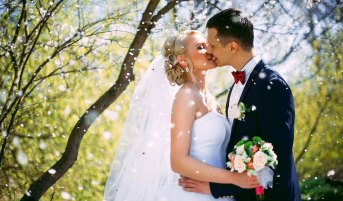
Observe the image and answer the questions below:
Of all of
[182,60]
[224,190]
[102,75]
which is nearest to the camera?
[224,190]

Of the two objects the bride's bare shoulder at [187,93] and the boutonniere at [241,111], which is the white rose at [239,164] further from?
the bride's bare shoulder at [187,93]

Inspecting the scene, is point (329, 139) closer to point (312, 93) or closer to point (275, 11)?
point (312, 93)

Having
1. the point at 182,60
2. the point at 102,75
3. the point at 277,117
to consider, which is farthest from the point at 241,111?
the point at 102,75

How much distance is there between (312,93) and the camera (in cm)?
991

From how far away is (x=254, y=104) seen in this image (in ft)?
11.0

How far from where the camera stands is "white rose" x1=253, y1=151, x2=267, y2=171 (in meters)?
3.00

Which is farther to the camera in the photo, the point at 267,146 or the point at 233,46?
the point at 233,46

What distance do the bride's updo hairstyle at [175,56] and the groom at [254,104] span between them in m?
0.23

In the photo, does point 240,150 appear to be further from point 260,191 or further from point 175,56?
point 175,56

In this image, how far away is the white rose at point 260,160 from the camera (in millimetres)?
2998

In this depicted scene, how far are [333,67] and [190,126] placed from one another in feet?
22.4

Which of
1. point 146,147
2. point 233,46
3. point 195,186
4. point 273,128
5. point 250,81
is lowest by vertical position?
point 195,186

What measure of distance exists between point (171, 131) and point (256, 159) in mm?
771

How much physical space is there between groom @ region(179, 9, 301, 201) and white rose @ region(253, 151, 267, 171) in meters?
0.24
